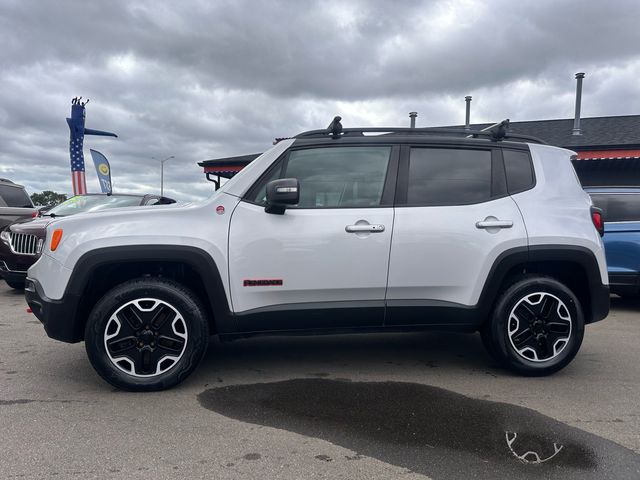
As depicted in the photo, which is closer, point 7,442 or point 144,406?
point 7,442

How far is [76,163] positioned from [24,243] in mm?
14575

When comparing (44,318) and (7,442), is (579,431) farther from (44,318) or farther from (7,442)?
(44,318)

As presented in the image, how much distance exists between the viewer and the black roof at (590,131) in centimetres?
1330

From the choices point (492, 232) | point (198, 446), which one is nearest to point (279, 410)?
point (198, 446)

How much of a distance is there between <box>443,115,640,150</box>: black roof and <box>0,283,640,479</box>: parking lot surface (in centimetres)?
1074

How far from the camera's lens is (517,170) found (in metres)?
3.98

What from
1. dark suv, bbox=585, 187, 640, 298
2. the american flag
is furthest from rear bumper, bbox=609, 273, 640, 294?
the american flag

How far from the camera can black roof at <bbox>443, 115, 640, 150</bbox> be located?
523 inches

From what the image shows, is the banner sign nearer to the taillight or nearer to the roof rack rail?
the roof rack rail

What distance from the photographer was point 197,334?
137 inches

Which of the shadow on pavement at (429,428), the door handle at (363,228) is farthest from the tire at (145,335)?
the door handle at (363,228)

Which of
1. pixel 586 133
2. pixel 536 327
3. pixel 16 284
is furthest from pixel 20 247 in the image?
pixel 586 133

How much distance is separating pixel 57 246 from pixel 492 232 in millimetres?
3210

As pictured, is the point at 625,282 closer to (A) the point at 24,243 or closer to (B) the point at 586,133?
(A) the point at 24,243
